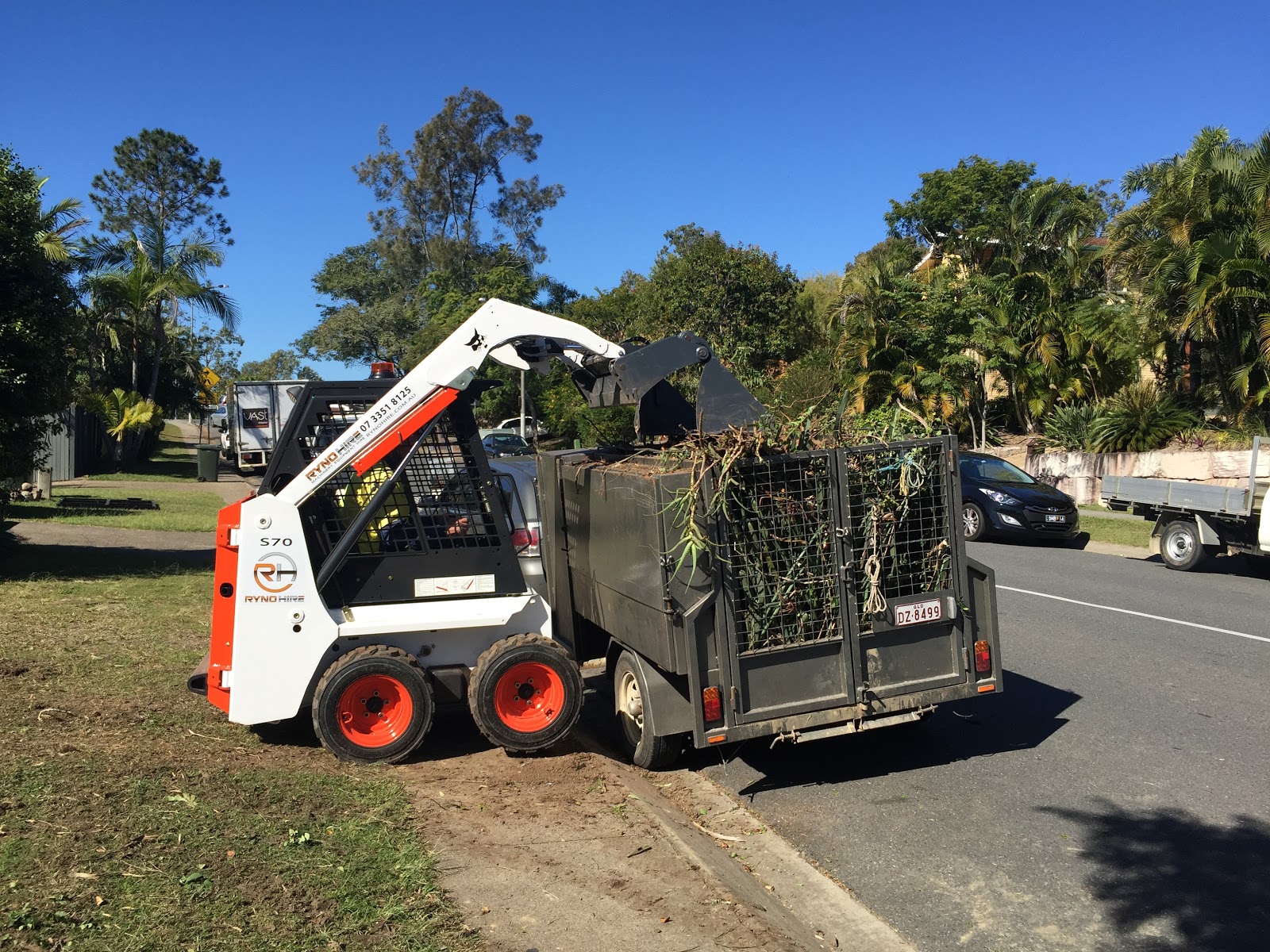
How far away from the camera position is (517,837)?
4.89 metres

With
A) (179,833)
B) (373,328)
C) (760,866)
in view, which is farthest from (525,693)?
(373,328)

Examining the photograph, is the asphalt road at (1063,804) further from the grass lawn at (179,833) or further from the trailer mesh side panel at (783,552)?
the grass lawn at (179,833)

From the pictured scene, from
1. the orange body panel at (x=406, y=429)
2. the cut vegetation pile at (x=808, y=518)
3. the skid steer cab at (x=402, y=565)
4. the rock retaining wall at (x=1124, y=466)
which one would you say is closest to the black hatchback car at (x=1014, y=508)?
the rock retaining wall at (x=1124, y=466)

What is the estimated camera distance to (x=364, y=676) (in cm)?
588

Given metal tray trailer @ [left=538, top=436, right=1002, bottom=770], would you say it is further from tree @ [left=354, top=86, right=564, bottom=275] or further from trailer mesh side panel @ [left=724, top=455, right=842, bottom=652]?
tree @ [left=354, top=86, right=564, bottom=275]

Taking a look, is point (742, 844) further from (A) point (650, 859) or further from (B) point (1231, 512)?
(B) point (1231, 512)

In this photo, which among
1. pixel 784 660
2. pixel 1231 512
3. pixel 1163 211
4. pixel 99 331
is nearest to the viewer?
pixel 784 660

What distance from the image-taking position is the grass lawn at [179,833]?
3.69m

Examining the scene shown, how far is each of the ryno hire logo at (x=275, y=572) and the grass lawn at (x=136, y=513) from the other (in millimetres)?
11353

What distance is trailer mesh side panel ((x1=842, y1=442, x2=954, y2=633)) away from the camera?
5.68 meters

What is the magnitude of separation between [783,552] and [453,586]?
2.09 meters

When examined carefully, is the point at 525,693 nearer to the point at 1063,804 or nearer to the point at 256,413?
the point at 1063,804

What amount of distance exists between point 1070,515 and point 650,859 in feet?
46.5

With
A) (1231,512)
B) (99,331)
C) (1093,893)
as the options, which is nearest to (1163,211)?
(1231,512)
